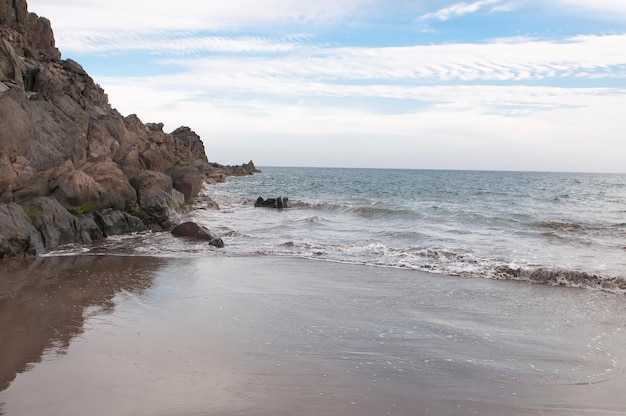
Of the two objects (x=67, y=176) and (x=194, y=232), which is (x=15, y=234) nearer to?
(x=67, y=176)

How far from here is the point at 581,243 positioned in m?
16.1

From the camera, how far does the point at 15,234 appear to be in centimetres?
1162

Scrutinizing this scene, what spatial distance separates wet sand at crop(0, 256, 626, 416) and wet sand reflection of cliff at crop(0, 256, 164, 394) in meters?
0.03

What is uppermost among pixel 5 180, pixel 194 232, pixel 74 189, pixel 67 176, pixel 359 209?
pixel 67 176

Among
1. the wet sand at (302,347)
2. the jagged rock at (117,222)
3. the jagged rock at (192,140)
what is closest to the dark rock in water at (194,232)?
the jagged rock at (117,222)

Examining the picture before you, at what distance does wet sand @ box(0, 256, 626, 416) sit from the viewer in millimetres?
4664

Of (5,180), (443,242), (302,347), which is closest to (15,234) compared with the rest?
(5,180)

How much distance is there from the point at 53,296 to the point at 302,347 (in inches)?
177

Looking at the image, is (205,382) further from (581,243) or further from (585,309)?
(581,243)

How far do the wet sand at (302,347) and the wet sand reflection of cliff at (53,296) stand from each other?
A: 3 cm

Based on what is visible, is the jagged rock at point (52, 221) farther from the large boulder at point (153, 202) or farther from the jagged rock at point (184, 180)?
the jagged rock at point (184, 180)

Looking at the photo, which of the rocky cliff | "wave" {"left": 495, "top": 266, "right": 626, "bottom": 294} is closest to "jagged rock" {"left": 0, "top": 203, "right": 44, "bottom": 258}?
the rocky cliff

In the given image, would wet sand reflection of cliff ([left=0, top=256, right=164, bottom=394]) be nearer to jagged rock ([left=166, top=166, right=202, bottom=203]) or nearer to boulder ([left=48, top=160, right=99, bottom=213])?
boulder ([left=48, top=160, right=99, bottom=213])

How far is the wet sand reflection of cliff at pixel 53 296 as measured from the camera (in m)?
5.78
